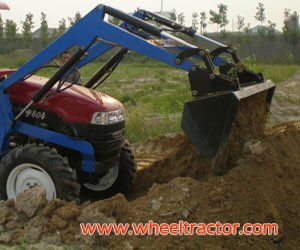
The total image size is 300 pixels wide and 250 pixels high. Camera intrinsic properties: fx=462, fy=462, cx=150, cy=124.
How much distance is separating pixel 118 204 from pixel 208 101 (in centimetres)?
122

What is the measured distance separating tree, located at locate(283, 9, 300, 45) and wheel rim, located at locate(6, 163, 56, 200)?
1374 inches

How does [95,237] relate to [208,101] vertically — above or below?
→ below

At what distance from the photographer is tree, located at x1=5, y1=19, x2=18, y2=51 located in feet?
133

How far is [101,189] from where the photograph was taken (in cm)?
552

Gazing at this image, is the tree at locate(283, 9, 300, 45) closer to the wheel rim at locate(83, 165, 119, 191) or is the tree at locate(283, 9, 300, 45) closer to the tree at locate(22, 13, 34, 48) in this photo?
the tree at locate(22, 13, 34, 48)

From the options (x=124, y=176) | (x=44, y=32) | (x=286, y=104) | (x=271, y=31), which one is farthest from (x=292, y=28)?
(x=124, y=176)

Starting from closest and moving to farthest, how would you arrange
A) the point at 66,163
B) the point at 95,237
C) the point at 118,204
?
the point at 95,237
the point at 118,204
the point at 66,163

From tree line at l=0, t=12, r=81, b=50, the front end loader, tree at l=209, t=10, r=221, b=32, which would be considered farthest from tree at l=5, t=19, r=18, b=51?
the front end loader

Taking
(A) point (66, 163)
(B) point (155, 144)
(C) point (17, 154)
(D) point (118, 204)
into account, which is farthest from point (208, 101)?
(B) point (155, 144)

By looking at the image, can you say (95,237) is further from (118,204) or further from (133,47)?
(133,47)

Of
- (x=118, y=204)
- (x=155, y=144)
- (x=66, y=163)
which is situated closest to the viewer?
(x=118, y=204)

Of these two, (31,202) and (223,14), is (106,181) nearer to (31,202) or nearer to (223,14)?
(31,202)

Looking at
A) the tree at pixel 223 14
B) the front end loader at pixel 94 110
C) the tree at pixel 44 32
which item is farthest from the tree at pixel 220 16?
the front end loader at pixel 94 110

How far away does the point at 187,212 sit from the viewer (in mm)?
3992
